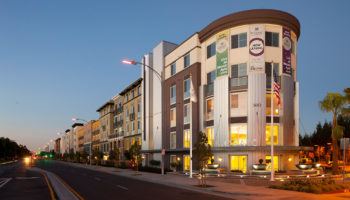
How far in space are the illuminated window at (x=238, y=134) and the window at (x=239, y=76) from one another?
4159mm

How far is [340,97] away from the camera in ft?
98.7

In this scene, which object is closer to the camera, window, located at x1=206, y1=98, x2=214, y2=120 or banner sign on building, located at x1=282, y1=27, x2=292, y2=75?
banner sign on building, located at x1=282, y1=27, x2=292, y2=75

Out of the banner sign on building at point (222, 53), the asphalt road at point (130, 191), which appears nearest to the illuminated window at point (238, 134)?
the banner sign on building at point (222, 53)

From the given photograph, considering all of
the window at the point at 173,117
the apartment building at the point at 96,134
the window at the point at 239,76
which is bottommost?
the apartment building at the point at 96,134

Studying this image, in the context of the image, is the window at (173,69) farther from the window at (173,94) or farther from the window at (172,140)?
the window at (172,140)

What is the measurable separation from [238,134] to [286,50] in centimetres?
1003

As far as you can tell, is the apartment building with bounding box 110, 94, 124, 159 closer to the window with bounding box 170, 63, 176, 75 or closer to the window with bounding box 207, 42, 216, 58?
the window with bounding box 170, 63, 176, 75

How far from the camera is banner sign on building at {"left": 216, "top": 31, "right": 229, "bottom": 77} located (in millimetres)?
33156

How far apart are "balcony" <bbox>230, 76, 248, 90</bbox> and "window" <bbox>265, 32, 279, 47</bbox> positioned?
4260 millimetres

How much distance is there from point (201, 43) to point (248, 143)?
14412 mm

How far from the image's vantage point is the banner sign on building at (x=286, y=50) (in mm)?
31844

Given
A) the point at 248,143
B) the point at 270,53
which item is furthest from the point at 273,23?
the point at 248,143

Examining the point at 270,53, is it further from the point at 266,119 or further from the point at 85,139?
the point at 85,139

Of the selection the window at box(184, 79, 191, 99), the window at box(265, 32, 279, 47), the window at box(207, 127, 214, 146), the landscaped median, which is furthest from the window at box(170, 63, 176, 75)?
the landscaped median
